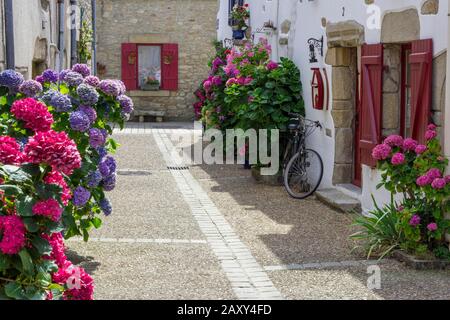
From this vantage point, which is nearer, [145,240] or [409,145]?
[409,145]

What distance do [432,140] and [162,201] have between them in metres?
4.28

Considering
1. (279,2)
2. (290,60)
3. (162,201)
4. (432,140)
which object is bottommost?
(162,201)

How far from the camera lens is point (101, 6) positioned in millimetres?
23422

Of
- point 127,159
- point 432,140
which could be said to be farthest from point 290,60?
point 432,140

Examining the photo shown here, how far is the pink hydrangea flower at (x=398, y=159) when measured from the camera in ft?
21.3

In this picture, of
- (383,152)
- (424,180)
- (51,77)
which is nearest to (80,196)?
(51,77)

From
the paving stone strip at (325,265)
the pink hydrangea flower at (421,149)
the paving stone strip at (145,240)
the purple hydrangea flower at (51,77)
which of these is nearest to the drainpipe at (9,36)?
the paving stone strip at (145,240)

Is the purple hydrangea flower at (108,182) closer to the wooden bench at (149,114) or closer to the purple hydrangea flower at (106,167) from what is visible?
the purple hydrangea flower at (106,167)

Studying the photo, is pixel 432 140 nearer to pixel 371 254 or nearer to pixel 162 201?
pixel 371 254

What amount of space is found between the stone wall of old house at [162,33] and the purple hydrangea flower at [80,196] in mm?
18028

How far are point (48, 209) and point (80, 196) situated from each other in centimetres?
200

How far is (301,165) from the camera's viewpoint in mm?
10453

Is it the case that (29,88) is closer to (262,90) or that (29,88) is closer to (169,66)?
(262,90)

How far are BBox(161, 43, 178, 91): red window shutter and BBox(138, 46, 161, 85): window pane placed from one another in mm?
248
